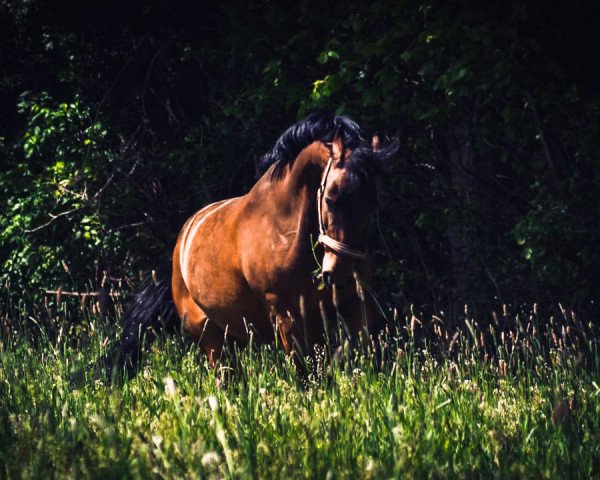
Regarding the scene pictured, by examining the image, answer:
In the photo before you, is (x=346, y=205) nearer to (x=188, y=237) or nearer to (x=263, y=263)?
(x=263, y=263)

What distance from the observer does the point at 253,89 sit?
28.7ft

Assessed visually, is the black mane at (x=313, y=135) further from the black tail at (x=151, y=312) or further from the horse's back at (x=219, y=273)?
the black tail at (x=151, y=312)

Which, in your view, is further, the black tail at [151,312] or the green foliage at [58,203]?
the green foliage at [58,203]

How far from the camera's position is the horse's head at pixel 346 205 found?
5.29 metres

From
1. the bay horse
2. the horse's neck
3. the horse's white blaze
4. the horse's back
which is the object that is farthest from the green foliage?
the horse's neck

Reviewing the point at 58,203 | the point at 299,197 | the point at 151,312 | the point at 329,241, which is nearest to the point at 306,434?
the point at 329,241

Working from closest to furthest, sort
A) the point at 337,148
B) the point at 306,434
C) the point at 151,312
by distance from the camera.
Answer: the point at 306,434 → the point at 337,148 → the point at 151,312

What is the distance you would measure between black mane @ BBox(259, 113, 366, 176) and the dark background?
5.28ft

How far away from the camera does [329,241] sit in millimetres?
5324

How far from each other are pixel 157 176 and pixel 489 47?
4.08m

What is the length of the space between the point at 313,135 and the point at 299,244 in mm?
624

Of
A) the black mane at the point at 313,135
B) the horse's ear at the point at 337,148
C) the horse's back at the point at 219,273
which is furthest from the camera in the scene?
the horse's back at the point at 219,273

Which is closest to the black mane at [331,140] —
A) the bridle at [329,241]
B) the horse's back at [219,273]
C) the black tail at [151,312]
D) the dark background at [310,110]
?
the bridle at [329,241]

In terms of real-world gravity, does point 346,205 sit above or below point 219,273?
above
